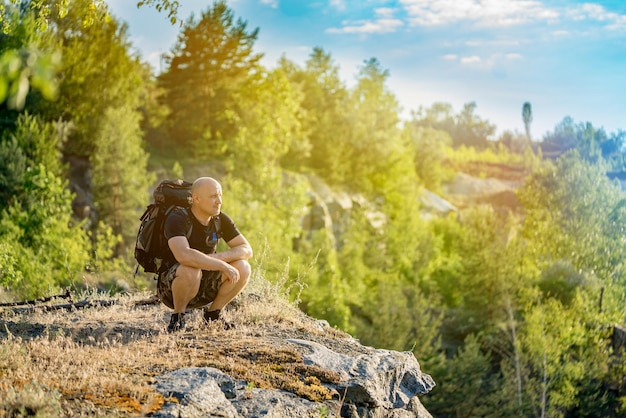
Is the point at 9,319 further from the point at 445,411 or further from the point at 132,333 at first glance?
the point at 445,411

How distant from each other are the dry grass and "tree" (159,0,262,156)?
35.9 m

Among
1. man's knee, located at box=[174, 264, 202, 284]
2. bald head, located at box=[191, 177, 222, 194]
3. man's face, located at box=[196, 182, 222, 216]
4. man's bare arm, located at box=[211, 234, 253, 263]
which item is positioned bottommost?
man's knee, located at box=[174, 264, 202, 284]

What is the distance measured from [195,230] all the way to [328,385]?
100 inches

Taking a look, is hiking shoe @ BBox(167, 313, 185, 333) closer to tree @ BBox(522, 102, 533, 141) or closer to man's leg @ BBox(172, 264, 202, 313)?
man's leg @ BBox(172, 264, 202, 313)

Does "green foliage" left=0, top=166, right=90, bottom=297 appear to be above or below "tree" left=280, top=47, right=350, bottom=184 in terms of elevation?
below

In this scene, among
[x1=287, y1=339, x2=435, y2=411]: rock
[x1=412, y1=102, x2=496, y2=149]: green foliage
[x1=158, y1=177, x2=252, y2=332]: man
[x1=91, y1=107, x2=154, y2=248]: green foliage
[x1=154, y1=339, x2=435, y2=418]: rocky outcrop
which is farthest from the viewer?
[x1=412, y1=102, x2=496, y2=149]: green foliage

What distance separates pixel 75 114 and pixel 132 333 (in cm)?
2964

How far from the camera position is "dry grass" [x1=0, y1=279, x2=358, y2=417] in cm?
508

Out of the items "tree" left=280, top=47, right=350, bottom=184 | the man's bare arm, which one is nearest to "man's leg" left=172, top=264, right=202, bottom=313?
the man's bare arm

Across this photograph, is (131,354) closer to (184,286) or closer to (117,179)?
(184,286)

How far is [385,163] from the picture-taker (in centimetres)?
5606

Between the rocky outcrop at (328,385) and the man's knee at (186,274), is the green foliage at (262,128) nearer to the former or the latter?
the man's knee at (186,274)

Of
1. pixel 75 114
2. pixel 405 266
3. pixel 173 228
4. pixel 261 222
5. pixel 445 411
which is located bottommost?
pixel 445 411

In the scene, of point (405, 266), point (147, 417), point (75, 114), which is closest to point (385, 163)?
point (405, 266)
